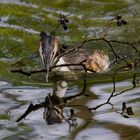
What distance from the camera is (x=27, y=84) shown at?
336 inches

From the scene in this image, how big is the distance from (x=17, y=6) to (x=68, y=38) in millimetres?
2192

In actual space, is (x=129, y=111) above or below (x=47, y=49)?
below

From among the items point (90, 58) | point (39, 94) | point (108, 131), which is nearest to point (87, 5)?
point (90, 58)

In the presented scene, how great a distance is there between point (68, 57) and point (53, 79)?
2.30 ft

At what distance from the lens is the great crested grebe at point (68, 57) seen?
7.85 metres

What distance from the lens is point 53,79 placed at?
28.2 feet

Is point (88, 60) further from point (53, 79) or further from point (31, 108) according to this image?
point (31, 108)

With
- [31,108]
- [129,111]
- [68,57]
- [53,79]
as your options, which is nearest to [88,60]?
[68,57]

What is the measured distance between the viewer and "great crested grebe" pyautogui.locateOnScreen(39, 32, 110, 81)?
25.8ft

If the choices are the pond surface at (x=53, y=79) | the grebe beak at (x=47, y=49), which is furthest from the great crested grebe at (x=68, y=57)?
the pond surface at (x=53, y=79)

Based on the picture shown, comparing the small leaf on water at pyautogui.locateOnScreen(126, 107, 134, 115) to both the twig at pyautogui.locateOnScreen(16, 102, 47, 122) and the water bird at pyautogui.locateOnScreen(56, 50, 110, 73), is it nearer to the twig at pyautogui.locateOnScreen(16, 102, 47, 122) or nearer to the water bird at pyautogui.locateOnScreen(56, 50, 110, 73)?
the twig at pyautogui.locateOnScreen(16, 102, 47, 122)

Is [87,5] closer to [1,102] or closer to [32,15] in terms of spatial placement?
[32,15]

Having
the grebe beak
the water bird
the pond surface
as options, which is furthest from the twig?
the water bird

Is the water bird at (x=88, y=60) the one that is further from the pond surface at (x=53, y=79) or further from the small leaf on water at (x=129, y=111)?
the small leaf on water at (x=129, y=111)
